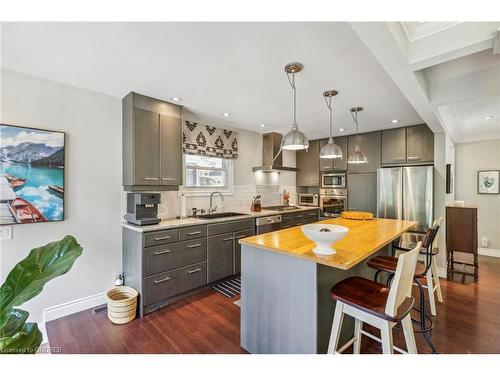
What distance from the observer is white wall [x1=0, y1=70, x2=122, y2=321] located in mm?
2186

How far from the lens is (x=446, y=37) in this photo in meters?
1.55

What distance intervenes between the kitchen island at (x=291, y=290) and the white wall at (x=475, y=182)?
4.34 meters

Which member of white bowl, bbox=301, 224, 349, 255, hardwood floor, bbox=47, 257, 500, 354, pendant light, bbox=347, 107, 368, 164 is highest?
pendant light, bbox=347, 107, 368, 164

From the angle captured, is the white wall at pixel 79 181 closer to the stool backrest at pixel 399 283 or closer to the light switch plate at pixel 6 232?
the light switch plate at pixel 6 232

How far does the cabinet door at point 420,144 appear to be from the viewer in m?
3.76

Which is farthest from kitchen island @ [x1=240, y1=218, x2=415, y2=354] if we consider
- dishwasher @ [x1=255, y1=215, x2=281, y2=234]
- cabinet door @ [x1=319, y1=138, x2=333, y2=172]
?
cabinet door @ [x1=319, y1=138, x2=333, y2=172]

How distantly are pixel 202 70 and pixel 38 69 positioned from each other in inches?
57.2

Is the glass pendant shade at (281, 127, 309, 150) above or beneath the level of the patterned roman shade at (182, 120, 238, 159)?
beneath

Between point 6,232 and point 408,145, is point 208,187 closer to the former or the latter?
point 6,232

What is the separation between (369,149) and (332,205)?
125cm

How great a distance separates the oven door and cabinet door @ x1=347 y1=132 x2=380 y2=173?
0.62 metres

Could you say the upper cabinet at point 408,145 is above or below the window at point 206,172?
above

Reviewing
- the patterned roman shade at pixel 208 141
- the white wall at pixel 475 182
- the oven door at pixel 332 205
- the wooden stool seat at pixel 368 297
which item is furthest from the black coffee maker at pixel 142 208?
the white wall at pixel 475 182

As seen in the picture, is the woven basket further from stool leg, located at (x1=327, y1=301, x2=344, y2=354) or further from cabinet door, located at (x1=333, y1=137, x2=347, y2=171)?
Result: cabinet door, located at (x1=333, y1=137, x2=347, y2=171)
